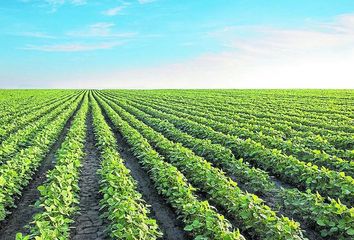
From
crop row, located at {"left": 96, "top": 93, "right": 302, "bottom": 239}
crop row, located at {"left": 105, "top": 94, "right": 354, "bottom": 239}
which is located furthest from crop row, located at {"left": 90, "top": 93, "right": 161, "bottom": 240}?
crop row, located at {"left": 105, "top": 94, "right": 354, "bottom": 239}

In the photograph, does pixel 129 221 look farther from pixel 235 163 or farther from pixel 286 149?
pixel 286 149

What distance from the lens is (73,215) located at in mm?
7062

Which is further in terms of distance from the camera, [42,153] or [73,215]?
[42,153]

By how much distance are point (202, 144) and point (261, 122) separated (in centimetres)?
627

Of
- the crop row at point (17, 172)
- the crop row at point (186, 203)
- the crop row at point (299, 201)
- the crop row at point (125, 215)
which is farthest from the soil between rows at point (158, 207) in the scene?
the crop row at point (17, 172)

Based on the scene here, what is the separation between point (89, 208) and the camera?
754 centimetres

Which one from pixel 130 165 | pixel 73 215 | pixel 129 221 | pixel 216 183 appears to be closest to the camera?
pixel 129 221

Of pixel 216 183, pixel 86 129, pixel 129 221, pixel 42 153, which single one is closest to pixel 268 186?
pixel 216 183

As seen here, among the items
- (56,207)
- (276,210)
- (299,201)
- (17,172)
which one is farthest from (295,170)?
(17,172)

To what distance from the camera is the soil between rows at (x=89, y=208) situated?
6.43 m

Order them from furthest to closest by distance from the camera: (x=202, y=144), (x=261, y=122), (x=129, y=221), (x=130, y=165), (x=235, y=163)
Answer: (x=261, y=122), (x=202, y=144), (x=130, y=165), (x=235, y=163), (x=129, y=221)

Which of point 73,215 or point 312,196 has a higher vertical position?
point 312,196

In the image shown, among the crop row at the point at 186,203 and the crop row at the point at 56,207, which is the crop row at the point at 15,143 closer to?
the crop row at the point at 56,207

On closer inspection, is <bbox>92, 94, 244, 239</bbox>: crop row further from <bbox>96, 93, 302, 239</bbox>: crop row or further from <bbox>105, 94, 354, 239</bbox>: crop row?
<bbox>105, 94, 354, 239</bbox>: crop row
